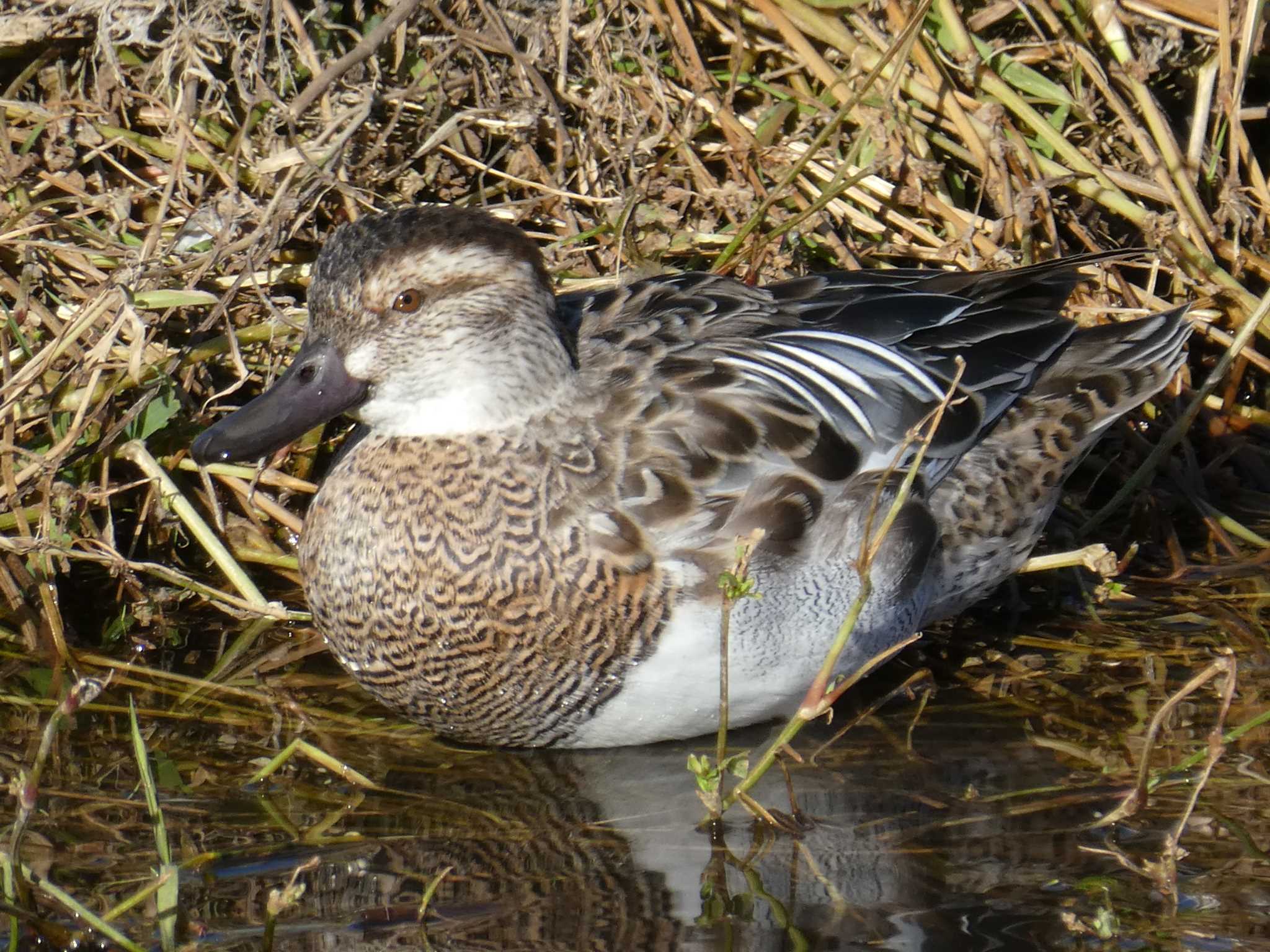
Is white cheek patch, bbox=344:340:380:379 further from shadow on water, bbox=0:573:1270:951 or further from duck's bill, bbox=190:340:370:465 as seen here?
shadow on water, bbox=0:573:1270:951

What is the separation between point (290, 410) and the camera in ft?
12.1

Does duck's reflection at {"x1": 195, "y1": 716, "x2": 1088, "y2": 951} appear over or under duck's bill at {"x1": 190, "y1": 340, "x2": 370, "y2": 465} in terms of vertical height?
under

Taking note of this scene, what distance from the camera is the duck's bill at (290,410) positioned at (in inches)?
145

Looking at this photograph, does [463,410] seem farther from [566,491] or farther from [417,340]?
[566,491]

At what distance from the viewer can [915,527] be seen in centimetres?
401

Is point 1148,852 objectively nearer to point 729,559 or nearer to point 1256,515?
point 729,559

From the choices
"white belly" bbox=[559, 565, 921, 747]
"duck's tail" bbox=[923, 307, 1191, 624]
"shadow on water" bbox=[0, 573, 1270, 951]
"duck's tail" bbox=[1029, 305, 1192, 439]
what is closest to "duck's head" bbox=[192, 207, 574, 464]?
"white belly" bbox=[559, 565, 921, 747]

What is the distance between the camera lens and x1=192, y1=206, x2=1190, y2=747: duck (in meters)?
3.69

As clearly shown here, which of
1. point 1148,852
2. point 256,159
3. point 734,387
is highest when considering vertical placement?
point 256,159

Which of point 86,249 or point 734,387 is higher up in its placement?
point 86,249

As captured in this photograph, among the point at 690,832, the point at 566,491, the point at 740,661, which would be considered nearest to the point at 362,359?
the point at 566,491

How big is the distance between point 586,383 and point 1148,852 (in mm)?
1629

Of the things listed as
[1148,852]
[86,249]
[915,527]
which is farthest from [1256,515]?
[86,249]

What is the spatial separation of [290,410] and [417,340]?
12.8 inches
